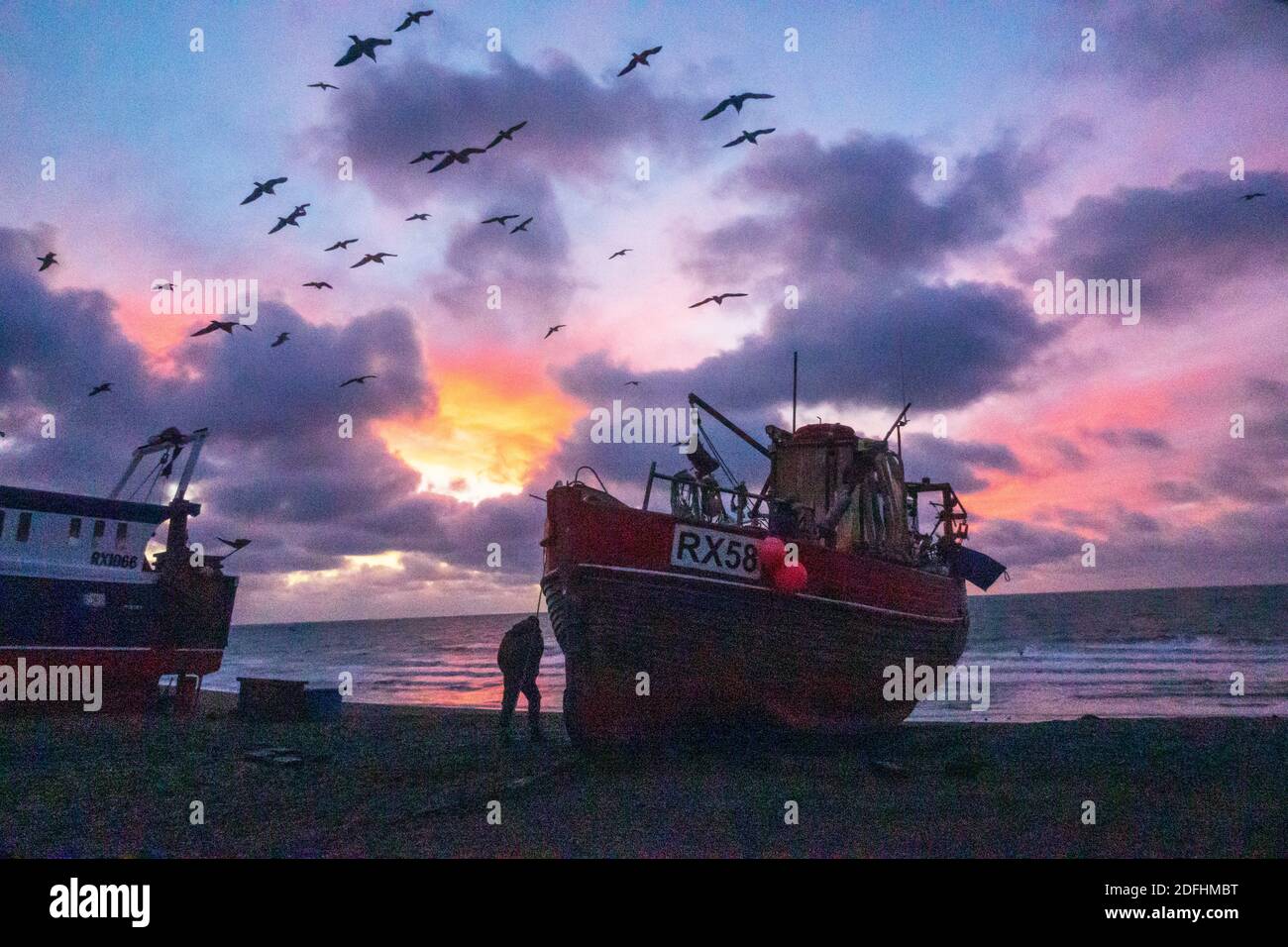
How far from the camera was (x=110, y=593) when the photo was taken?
70.5ft

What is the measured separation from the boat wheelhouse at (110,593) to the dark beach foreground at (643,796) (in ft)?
12.9

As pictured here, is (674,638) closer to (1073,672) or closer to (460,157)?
(460,157)

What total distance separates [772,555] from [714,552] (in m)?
0.99

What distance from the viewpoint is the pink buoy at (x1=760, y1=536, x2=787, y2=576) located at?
13688 mm

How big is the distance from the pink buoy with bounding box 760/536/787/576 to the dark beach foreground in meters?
3.00

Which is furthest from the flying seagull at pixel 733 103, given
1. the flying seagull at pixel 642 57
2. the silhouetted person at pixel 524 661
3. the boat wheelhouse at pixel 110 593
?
the boat wheelhouse at pixel 110 593

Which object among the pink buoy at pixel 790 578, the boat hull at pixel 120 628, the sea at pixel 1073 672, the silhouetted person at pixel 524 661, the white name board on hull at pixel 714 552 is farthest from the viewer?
the sea at pixel 1073 672

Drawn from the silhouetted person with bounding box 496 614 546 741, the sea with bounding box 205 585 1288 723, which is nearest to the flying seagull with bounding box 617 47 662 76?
the silhouetted person with bounding box 496 614 546 741

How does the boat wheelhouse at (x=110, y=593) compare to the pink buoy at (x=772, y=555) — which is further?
the boat wheelhouse at (x=110, y=593)

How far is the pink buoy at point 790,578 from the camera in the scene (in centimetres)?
1362

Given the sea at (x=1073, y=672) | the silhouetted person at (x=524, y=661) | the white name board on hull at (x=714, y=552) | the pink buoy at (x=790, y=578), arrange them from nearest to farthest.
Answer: the white name board on hull at (x=714, y=552)
the pink buoy at (x=790, y=578)
the silhouetted person at (x=524, y=661)
the sea at (x=1073, y=672)

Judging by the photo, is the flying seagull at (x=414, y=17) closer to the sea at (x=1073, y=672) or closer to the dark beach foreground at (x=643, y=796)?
the dark beach foreground at (x=643, y=796)

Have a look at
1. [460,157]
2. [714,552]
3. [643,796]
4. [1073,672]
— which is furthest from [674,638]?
[1073,672]
